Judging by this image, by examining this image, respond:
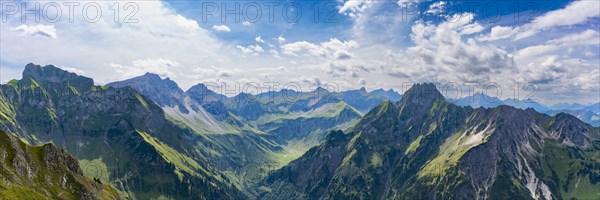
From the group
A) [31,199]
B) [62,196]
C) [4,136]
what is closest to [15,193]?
[31,199]

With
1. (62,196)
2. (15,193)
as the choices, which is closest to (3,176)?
(15,193)

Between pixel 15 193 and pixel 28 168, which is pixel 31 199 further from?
pixel 28 168

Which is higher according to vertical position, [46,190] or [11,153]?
[11,153]

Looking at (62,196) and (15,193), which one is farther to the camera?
(62,196)

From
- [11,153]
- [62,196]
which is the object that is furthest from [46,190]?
[11,153]

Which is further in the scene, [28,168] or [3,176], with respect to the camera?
[28,168]

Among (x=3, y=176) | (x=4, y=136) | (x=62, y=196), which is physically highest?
(x=4, y=136)

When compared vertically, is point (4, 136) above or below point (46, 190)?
above

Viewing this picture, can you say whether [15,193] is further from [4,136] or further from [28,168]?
[4,136]
